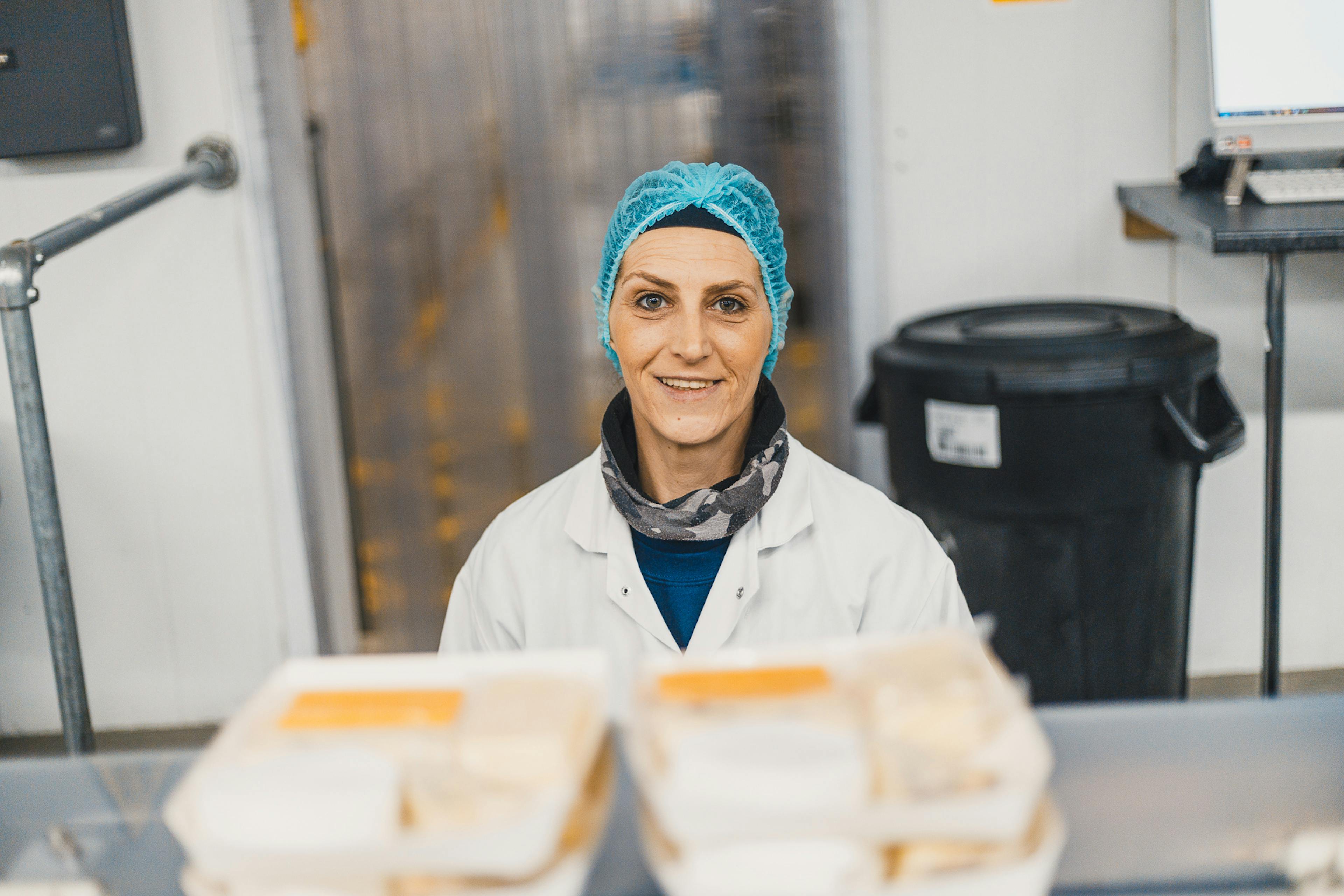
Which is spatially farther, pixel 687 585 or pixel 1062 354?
pixel 1062 354

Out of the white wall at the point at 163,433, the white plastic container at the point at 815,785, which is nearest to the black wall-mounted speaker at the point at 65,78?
the white wall at the point at 163,433

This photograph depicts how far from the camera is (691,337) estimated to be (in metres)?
1.40

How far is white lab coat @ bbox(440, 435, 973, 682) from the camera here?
1352 millimetres

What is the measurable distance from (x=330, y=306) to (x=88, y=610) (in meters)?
0.94

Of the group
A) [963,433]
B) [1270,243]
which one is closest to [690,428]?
[963,433]

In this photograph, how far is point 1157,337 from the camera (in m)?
2.02

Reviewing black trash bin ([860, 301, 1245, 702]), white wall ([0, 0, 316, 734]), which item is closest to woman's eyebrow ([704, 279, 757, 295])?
black trash bin ([860, 301, 1245, 702])

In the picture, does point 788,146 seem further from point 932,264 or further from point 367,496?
point 367,496

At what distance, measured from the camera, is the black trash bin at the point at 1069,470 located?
198 centimetres

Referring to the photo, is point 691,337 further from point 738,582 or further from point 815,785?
point 815,785

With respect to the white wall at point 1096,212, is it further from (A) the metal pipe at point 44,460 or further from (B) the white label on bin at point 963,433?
(A) the metal pipe at point 44,460

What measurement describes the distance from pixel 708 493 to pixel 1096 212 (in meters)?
1.64

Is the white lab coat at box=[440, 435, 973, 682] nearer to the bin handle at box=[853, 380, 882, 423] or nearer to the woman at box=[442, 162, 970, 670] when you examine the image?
the woman at box=[442, 162, 970, 670]

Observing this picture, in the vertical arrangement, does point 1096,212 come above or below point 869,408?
above
